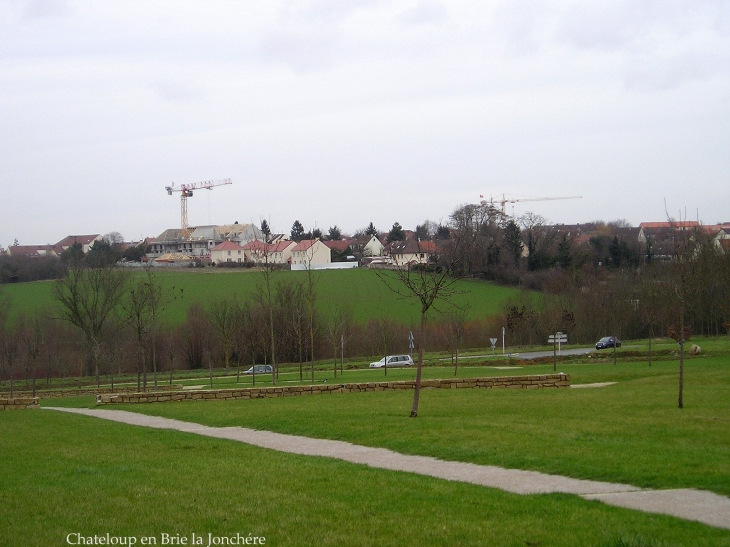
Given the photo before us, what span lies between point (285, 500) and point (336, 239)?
149m

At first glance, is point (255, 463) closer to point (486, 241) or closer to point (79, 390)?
point (79, 390)

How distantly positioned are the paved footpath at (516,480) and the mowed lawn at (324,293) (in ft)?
166

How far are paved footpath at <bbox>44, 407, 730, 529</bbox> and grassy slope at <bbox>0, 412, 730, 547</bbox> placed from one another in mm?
410

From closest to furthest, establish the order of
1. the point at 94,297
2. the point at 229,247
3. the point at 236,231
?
the point at 94,297 → the point at 229,247 → the point at 236,231

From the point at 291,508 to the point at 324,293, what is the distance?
70377 mm

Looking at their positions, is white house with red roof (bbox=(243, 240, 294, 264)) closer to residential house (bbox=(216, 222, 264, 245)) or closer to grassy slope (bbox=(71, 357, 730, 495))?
grassy slope (bbox=(71, 357, 730, 495))

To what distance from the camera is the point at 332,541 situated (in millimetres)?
7000

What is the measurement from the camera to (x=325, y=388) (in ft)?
89.1

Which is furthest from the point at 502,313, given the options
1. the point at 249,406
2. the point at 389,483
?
the point at 389,483

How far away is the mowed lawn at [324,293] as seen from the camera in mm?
69562

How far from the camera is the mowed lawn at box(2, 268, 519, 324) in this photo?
69562 mm

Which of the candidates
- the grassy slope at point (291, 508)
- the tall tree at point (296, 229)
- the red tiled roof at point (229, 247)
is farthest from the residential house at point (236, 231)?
the grassy slope at point (291, 508)

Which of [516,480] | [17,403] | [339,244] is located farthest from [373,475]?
[339,244]

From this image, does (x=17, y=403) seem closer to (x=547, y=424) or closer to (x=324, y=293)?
(x=547, y=424)
